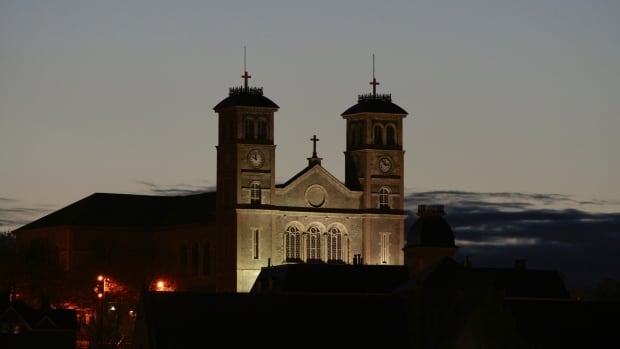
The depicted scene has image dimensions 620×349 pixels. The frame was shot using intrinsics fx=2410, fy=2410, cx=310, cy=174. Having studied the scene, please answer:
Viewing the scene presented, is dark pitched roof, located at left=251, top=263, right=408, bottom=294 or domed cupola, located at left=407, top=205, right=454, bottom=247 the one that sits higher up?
→ domed cupola, located at left=407, top=205, right=454, bottom=247

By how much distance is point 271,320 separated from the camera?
124 m

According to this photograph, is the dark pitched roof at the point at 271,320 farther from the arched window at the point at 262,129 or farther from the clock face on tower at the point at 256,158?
the arched window at the point at 262,129

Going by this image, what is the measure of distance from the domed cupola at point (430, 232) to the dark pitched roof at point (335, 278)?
278 centimetres

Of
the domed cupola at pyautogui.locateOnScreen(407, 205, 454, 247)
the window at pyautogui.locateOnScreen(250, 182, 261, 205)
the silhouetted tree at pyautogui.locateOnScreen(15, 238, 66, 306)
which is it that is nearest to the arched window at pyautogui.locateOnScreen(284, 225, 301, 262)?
the window at pyautogui.locateOnScreen(250, 182, 261, 205)

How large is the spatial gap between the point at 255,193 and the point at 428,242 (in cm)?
3186

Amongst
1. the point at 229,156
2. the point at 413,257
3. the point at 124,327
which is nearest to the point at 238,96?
the point at 229,156

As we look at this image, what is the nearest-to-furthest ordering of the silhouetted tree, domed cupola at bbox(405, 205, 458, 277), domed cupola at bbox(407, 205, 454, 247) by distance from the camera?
domed cupola at bbox(405, 205, 458, 277) < domed cupola at bbox(407, 205, 454, 247) < the silhouetted tree

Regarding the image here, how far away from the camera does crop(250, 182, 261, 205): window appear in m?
198

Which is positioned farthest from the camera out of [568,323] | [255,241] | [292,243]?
[292,243]

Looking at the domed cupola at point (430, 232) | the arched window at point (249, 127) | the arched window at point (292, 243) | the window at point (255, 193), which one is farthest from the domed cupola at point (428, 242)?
the arched window at point (249, 127)

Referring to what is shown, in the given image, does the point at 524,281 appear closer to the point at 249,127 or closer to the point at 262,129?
the point at 262,129

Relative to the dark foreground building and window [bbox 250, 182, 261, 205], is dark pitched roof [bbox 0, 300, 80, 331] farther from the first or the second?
window [bbox 250, 182, 261, 205]

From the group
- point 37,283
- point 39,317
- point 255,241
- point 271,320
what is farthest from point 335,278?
point 271,320

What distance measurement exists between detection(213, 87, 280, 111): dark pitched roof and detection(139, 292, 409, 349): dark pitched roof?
70064 millimetres
